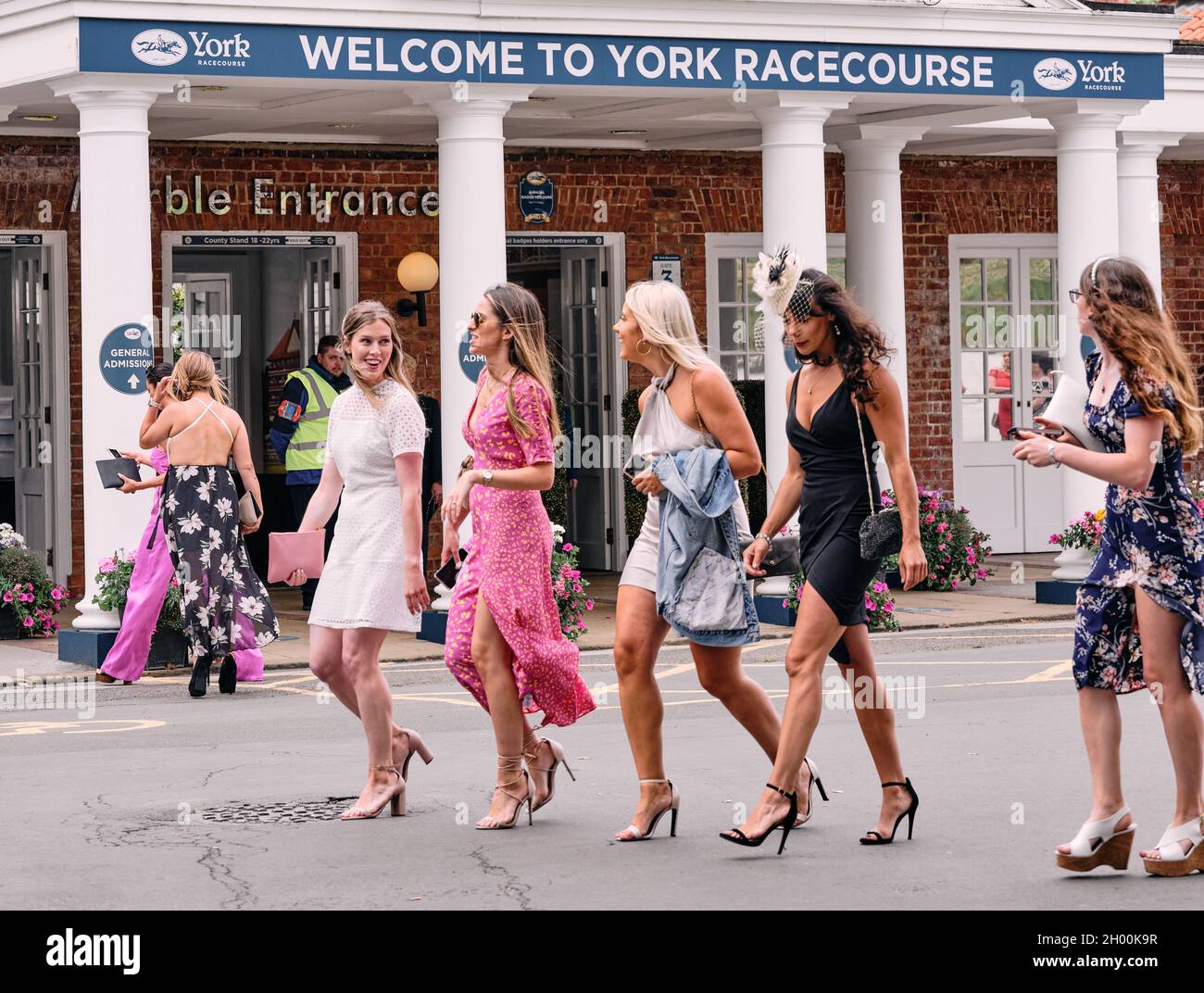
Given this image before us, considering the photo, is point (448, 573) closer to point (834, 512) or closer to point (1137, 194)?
point (834, 512)

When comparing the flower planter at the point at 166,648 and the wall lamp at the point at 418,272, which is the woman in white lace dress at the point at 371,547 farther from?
the wall lamp at the point at 418,272

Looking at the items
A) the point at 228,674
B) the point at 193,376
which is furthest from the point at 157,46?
the point at 228,674

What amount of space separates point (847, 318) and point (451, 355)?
6.73m

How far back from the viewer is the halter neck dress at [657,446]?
7293 mm

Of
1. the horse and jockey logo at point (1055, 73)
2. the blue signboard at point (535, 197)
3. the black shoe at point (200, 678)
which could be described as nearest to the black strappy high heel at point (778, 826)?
the black shoe at point (200, 678)

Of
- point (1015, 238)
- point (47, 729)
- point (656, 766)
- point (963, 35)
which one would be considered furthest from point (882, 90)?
point (656, 766)

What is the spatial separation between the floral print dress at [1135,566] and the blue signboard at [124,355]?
742 centimetres

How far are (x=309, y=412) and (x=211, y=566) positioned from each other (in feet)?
13.5

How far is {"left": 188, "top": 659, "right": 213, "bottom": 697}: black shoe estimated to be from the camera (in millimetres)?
11633

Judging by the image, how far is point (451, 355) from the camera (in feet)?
44.6

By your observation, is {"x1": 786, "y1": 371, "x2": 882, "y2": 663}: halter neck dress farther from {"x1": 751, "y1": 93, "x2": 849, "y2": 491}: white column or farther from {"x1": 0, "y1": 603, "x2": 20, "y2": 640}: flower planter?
{"x1": 0, "y1": 603, "x2": 20, "y2": 640}: flower planter

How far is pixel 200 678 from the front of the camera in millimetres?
11641

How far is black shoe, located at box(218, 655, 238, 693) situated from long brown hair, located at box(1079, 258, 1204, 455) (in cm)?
636

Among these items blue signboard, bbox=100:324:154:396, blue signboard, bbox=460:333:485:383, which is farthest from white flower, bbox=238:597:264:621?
blue signboard, bbox=460:333:485:383
